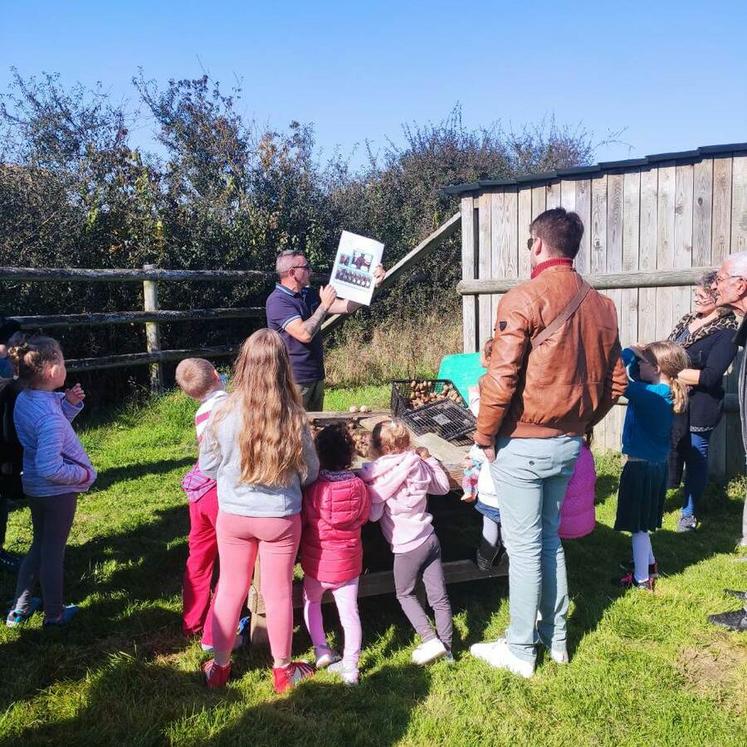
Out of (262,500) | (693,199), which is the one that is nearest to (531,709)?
(262,500)

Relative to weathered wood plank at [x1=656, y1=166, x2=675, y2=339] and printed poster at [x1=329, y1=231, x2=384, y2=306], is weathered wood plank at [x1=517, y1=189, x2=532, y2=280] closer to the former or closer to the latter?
weathered wood plank at [x1=656, y1=166, x2=675, y2=339]

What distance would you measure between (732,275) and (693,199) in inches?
108

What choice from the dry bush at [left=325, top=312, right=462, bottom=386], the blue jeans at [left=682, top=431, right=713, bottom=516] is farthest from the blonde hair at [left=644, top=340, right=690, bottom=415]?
the dry bush at [left=325, top=312, right=462, bottom=386]

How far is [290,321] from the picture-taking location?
4.81m

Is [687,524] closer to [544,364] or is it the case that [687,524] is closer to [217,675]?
[544,364]

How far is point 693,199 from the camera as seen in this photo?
6.04 m

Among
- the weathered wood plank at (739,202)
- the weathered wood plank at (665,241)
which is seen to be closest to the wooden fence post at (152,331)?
the weathered wood plank at (665,241)

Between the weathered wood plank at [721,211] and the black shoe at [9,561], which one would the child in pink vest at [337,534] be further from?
the weathered wood plank at [721,211]

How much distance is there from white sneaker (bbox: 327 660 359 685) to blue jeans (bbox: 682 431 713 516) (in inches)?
128

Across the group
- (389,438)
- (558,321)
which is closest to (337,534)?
(389,438)

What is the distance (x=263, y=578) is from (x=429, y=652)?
0.90 m

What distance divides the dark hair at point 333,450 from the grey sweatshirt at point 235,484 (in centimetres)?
19

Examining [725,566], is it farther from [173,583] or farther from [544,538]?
[173,583]

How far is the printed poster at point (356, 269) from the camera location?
5008mm
